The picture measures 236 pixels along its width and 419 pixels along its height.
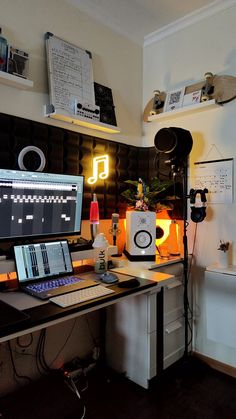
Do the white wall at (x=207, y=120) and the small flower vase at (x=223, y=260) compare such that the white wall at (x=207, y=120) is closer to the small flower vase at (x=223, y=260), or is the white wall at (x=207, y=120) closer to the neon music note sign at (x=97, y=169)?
the small flower vase at (x=223, y=260)

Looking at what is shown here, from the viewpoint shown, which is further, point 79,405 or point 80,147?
point 80,147

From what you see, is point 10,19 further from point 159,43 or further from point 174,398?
point 174,398

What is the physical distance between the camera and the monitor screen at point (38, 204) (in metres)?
1.54

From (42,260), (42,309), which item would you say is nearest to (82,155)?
(42,260)

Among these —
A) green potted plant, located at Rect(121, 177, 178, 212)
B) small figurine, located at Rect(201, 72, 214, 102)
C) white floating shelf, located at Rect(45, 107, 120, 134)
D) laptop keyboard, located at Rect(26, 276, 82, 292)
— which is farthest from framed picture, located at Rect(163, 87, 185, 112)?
laptop keyboard, located at Rect(26, 276, 82, 292)

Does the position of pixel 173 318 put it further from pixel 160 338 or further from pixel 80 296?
pixel 80 296

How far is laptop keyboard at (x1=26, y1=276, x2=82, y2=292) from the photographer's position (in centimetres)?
146

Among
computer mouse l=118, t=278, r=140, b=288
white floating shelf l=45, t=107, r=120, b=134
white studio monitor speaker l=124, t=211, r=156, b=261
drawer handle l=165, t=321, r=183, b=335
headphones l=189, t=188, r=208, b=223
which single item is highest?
white floating shelf l=45, t=107, r=120, b=134

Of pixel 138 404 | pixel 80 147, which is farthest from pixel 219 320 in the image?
pixel 80 147

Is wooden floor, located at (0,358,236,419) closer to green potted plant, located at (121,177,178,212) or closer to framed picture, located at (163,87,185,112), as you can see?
green potted plant, located at (121,177,178,212)

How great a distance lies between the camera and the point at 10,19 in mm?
1763

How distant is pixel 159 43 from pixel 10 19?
1.36 m

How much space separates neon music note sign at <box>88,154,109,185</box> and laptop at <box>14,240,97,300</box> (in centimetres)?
63

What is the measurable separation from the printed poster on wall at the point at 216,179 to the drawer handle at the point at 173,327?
955mm
